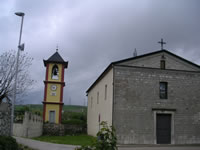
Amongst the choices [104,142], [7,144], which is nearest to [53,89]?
[7,144]

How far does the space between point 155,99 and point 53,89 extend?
15865mm

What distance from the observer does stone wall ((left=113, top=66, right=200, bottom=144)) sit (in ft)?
57.6

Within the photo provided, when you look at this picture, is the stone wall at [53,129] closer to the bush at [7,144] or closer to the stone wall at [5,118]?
the stone wall at [5,118]

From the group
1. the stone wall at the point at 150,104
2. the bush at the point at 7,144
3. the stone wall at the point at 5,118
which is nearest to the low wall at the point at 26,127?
the stone wall at the point at 5,118

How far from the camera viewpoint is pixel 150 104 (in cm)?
1823

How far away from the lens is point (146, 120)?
1789 centimetres

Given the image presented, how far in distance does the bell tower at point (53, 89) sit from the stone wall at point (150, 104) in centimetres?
1385

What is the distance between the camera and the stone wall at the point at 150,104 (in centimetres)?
1755

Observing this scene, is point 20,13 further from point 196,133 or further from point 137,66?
point 196,133

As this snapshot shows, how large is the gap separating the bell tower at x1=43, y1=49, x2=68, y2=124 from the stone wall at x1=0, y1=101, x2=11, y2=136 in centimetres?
1611

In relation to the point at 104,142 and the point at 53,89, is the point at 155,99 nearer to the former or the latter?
the point at 104,142

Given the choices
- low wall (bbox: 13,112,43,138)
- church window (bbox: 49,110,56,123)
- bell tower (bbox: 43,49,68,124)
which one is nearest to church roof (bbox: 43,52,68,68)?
bell tower (bbox: 43,49,68,124)

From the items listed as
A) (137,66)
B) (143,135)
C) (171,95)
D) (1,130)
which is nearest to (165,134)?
(143,135)

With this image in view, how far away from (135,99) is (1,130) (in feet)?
33.5
